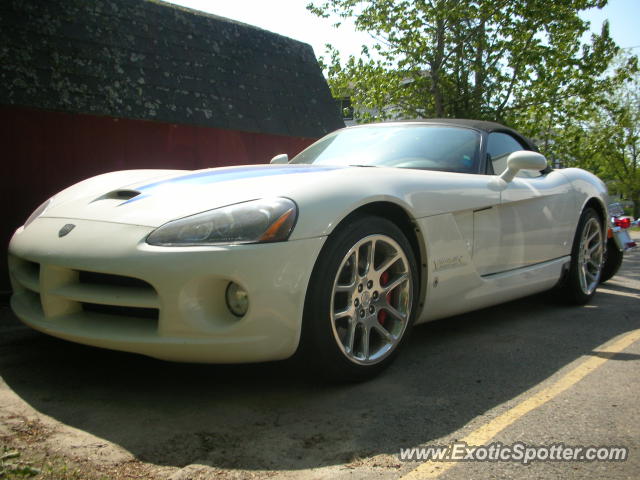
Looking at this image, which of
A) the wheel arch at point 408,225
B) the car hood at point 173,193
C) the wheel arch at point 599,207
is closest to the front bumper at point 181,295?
the car hood at point 173,193

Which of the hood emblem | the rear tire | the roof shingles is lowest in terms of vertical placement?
the rear tire

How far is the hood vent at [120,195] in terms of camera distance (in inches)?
121

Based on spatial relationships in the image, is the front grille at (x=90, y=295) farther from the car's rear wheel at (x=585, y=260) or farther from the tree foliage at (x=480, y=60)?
the tree foliage at (x=480, y=60)

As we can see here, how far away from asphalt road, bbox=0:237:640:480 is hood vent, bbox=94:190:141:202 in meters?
0.81

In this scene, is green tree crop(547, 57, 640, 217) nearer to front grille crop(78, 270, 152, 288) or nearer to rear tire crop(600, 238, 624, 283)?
rear tire crop(600, 238, 624, 283)

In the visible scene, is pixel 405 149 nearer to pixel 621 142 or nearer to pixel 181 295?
pixel 181 295

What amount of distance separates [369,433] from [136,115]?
213 inches

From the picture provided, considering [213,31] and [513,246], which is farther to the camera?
[213,31]

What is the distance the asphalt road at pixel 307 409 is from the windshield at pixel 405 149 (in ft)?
3.49

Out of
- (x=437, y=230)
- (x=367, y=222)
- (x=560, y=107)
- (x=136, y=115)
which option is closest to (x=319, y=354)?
(x=367, y=222)

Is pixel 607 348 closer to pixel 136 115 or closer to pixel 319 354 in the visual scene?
pixel 319 354

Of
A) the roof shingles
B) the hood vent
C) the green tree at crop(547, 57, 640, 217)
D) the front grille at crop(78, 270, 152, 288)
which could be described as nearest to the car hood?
the hood vent

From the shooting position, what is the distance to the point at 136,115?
6.86m

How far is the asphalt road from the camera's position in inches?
82.9
